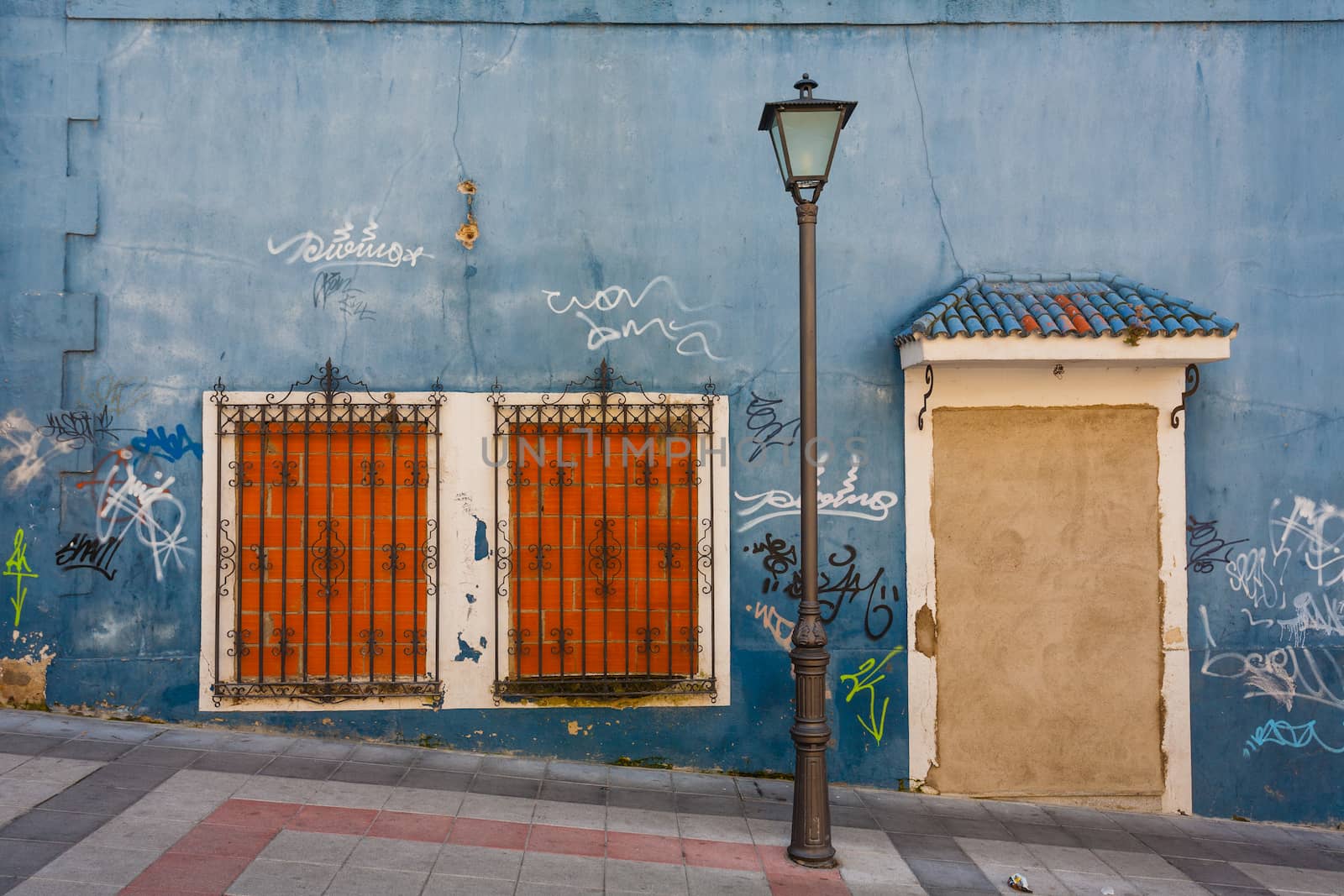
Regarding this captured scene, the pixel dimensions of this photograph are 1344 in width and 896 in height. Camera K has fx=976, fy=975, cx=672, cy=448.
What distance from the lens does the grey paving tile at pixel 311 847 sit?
500cm

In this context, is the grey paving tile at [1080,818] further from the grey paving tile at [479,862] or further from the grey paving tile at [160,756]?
the grey paving tile at [160,756]

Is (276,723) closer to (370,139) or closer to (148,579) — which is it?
(148,579)

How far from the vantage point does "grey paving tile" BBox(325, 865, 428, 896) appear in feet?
15.4

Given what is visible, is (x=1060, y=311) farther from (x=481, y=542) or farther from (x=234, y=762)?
(x=234, y=762)

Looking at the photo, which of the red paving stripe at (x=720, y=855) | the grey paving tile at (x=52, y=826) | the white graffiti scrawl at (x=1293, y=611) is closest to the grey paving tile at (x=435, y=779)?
the red paving stripe at (x=720, y=855)

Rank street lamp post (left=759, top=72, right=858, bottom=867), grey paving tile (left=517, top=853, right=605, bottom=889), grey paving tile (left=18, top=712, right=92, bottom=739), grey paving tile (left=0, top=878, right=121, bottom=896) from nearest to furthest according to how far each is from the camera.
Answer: grey paving tile (left=0, top=878, right=121, bottom=896)
grey paving tile (left=517, top=853, right=605, bottom=889)
street lamp post (left=759, top=72, right=858, bottom=867)
grey paving tile (left=18, top=712, right=92, bottom=739)

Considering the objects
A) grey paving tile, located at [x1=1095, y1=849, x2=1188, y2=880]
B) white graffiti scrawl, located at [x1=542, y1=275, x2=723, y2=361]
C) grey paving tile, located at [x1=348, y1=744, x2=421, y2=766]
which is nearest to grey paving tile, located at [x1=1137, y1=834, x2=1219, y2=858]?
grey paving tile, located at [x1=1095, y1=849, x2=1188, y2=880]

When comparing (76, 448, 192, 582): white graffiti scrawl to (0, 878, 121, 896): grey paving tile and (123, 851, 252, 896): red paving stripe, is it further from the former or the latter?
(0, 878, 121, 896): grey paving tile

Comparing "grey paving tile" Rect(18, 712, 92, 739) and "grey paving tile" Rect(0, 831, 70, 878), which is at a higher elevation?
"grey paving tile" Rect(18, 712, 92, 739)

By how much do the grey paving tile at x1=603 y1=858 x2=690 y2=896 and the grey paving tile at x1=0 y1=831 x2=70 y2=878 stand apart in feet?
8.88

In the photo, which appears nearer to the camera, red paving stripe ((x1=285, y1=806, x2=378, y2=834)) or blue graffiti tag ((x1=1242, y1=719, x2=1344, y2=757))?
red paving stripe ((x1=285, y1=806, x2=378, y2=834))

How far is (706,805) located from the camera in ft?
20.8

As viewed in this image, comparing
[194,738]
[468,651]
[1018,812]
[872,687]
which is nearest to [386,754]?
[468,651]

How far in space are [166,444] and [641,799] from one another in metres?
4.14
